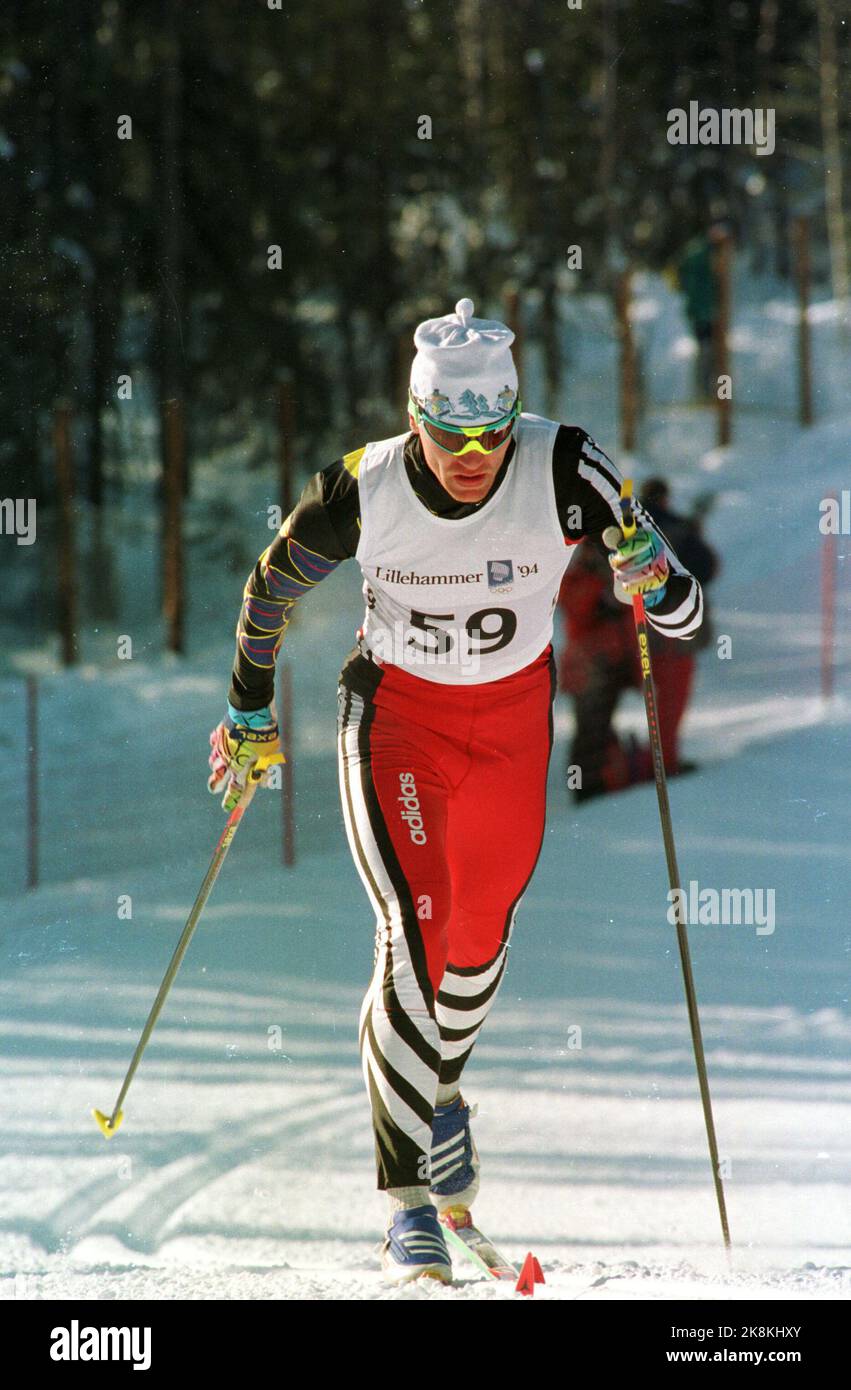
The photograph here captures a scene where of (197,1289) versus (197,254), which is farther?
(197,254)

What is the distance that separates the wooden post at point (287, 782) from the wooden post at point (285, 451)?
0.61 metres

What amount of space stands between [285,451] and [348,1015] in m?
1.76

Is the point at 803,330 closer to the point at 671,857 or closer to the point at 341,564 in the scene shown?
the point at 341,564

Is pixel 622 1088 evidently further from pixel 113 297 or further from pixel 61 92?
pixel 61 92

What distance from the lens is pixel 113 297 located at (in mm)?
4590

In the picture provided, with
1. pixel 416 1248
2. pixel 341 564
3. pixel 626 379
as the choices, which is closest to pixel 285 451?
pixel 341 564

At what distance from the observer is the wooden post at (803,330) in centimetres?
527

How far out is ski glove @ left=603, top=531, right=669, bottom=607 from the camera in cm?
308

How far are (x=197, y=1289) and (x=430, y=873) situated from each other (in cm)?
122

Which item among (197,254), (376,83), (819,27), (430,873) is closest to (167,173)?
(197,254)

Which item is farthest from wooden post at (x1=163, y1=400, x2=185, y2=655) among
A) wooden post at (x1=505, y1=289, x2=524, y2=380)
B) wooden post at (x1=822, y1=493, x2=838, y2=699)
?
wooden post at (x1=822, y1=493, x2=838, y2=699)

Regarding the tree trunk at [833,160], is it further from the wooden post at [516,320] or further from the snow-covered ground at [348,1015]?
the wooden post at [516,320]

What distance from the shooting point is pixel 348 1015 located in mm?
4660
